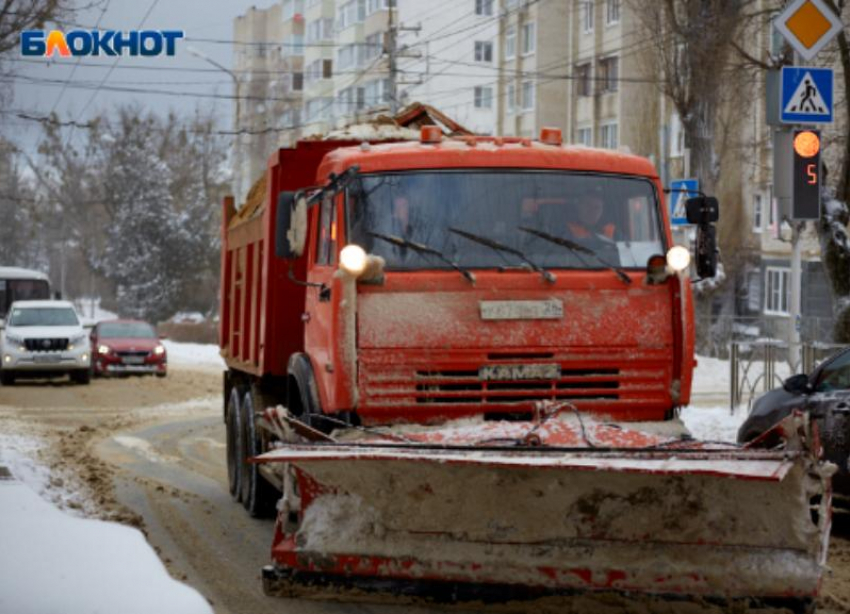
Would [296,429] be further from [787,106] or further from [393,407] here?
[787,106]

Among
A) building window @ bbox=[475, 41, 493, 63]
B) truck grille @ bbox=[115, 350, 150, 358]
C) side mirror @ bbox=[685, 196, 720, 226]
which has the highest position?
building window @ bbox=[475, 41, 493, 63]

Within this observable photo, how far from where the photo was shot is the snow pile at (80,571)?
7625 mm

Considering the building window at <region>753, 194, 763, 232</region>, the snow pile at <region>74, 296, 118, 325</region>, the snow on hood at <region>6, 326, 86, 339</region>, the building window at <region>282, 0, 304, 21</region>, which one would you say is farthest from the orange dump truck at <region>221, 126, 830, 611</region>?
the building window at <region>282, 0, 304, 21</region>

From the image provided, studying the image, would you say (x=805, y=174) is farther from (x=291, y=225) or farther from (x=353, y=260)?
(x=353, y=260)

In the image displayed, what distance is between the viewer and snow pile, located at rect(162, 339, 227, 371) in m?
44.0

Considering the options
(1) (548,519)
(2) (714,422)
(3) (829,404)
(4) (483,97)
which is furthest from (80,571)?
(4) (483,97)

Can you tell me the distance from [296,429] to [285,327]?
150 inches

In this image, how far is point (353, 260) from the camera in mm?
9008

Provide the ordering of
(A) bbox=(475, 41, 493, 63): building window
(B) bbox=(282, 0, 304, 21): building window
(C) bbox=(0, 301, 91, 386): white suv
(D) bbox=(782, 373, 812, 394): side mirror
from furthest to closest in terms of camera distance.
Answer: (B) bbox=(282, 0, 304, 21): building window → (A) bbox=(475, 41, 493, 63): building window → (C) bbox=(0, 301, 91, 386): white suv → (D) bbox=(782, 373, 812, 394): side mirror

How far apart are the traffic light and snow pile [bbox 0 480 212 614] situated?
763cm

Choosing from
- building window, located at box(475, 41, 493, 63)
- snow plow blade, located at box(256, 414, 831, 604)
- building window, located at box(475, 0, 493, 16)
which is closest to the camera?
snow plow blade, located at box(256, 414, 831, 604)

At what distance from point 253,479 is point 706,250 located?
4.09m

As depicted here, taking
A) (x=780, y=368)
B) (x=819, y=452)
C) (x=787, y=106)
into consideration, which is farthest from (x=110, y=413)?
(x=819, y=452)

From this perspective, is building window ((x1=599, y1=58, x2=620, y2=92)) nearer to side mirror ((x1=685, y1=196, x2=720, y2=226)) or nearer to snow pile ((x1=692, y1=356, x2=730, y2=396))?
snow pile ((x1=692, y1=356, x2=730, y2=396))
